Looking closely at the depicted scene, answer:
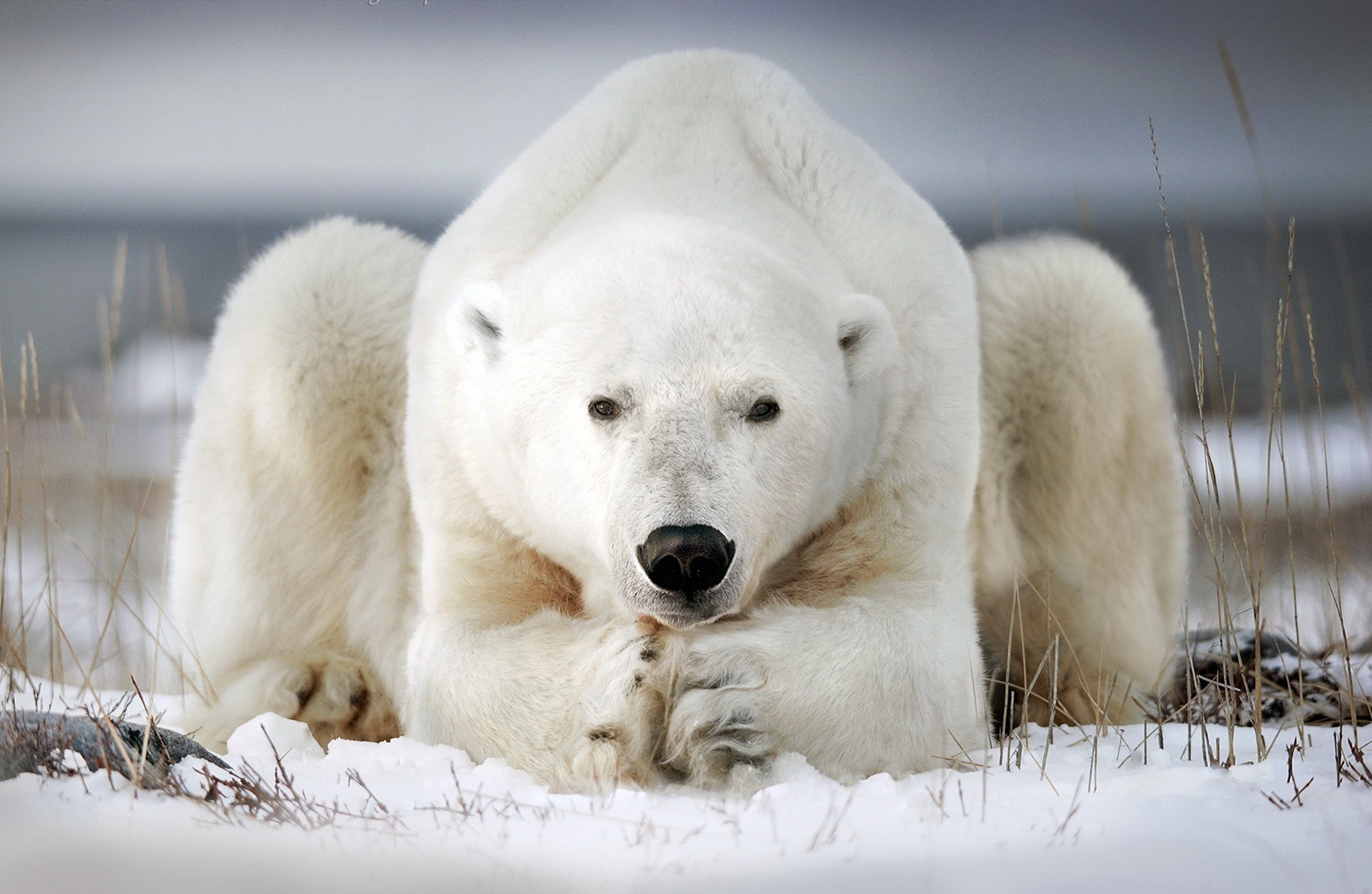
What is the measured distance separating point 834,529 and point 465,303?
85cm

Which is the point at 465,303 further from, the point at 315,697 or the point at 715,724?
the point at 315,697

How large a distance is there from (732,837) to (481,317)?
3.84ft

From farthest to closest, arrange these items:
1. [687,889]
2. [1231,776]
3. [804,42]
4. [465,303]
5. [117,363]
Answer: [117,363] → [804,42] → [465,303] → [1231,776] → [687,889]

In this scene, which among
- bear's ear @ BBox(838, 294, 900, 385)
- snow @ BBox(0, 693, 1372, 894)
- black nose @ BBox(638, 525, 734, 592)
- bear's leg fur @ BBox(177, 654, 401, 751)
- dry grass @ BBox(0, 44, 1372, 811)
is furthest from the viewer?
bear's leg fur @ BBox(177, 654, 401, 751)

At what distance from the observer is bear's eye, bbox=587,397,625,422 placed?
208 cm

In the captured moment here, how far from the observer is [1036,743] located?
8.41ft

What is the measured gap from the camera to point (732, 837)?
1694mm

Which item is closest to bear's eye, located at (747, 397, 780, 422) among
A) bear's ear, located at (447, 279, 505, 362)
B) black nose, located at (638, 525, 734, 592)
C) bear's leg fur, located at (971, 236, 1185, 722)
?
black nose, located at (638, 525, 734, 592)

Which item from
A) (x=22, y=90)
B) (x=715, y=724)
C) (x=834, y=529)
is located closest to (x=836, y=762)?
(x=715, y=724)

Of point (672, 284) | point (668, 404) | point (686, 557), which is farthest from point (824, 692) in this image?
point (672, 284)

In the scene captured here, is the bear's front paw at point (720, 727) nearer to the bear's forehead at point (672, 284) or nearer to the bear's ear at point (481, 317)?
the bear's forehead at point (672, 284)

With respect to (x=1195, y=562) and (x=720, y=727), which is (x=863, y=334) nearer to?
(x=720, y=727)

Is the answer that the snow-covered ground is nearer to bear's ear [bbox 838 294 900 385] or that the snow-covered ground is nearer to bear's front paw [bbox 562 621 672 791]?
bear's front paw [bbox 562 621 672 791]

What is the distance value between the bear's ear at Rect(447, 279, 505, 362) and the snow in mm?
839
